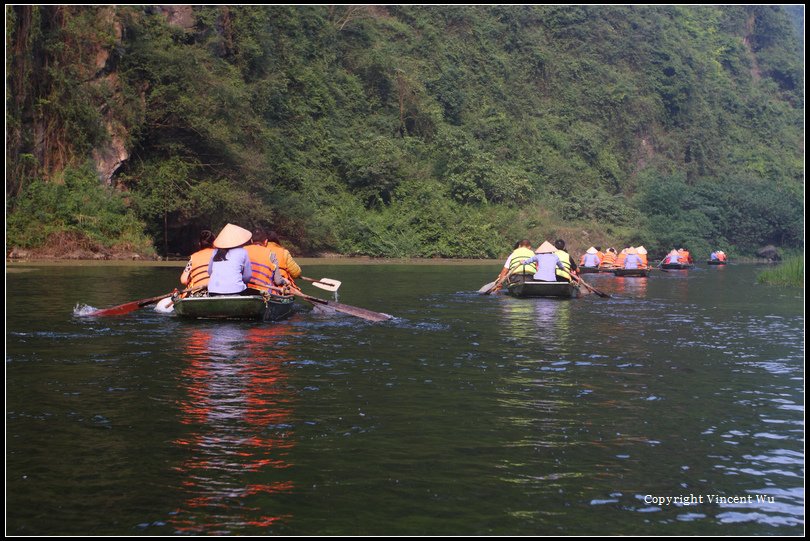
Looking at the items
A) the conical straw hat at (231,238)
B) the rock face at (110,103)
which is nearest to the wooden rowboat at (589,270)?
the rock face at (110,103)

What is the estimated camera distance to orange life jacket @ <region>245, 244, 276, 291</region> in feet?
46.5

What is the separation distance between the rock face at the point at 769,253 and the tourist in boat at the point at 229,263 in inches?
1773

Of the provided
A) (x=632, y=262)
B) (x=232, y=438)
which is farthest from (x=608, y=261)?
(x=232, y=438)

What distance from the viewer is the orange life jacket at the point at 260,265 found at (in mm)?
14164

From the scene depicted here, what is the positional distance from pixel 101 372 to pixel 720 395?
5.66 m

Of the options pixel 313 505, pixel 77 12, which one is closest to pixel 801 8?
pixel 77 12

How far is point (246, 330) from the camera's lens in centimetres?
1296

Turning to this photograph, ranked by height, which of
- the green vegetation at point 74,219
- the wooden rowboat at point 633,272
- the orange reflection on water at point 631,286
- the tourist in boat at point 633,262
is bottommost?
the orange reflection on water at point 631,286

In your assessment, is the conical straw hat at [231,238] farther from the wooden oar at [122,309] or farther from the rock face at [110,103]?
the rock face at [110,103]

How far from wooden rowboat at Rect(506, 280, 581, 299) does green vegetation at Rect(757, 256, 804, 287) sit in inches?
303

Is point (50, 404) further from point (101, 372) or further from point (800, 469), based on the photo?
point (800, 469)

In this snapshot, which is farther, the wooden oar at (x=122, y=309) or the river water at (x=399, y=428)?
the wooden oar at (x=122, y=309)

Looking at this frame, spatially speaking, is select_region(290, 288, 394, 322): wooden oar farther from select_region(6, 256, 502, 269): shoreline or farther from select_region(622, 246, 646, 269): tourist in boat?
select_region(622, 246, 646, 269): tourist in boat

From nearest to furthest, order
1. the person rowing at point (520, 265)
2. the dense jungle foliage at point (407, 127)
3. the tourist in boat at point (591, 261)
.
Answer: the person rowing at point (520, 265)
the dense jungle foliage at point (407, 127)
the tourist in boat at point (591, 261)
